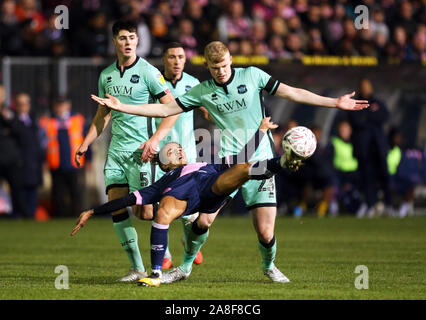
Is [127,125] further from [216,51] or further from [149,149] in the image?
[216,51]

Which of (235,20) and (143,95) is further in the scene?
(235,20)

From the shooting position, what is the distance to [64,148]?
63.7 feet

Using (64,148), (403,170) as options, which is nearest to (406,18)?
(403,170)

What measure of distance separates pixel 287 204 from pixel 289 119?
5.91 ft

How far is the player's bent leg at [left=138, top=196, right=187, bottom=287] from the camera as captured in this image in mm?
8984

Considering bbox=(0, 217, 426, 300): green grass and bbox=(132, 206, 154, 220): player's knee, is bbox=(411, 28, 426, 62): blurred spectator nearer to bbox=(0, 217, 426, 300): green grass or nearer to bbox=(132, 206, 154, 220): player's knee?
bbox=(0, 217, 426, 300): green grass

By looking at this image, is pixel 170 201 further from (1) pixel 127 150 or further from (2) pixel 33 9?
(2) pixel 33 9

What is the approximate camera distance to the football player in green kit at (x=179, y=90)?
36.7 feet

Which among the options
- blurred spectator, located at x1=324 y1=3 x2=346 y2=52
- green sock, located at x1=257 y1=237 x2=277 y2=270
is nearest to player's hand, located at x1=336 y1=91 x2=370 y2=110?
green sock, located at x1=257 y1=237 x2=277 y2=270

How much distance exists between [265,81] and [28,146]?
10310 mm

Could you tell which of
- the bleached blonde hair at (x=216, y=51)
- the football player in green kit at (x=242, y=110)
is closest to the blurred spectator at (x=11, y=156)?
the football player in green kit at (x=242, y=110)

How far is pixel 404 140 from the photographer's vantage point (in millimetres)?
21719

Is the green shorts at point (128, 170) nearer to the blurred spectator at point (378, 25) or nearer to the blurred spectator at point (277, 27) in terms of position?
the blurred spectator at point (277, 27)
